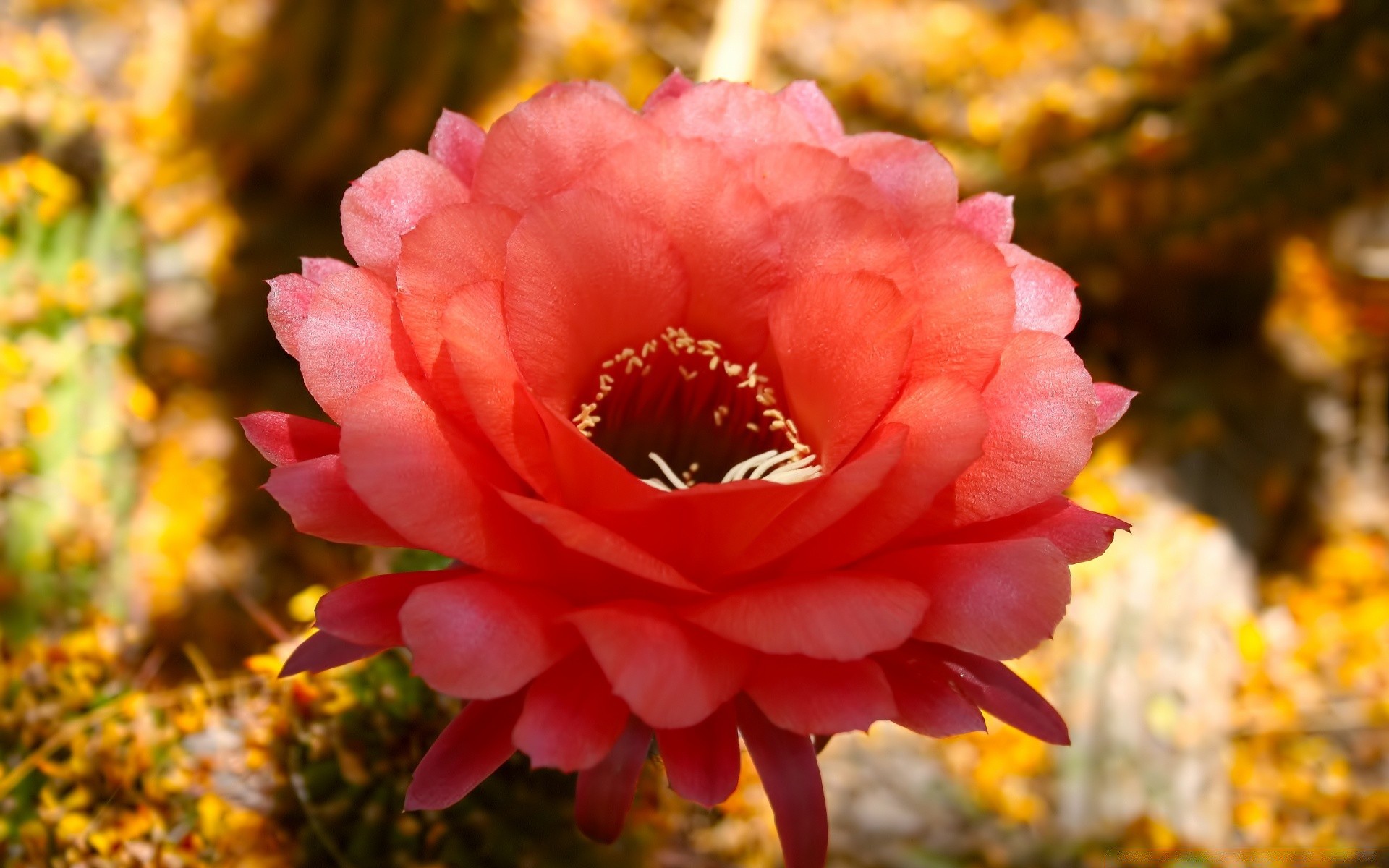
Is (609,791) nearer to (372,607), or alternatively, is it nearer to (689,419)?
(372,607)

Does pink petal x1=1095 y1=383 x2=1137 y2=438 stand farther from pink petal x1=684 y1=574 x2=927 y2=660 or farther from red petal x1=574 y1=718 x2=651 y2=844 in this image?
red petal x1=574 y1=718 x2=651 y2=844

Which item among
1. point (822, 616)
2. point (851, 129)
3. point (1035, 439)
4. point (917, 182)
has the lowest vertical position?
point (822, 616)

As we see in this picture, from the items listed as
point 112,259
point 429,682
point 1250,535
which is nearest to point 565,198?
point 429,682

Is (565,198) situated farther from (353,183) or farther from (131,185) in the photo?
(131,185)

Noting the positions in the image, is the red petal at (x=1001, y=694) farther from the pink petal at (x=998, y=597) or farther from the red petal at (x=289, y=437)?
the red petal at (x=289, y=437)

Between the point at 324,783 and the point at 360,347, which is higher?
the point at 360,347

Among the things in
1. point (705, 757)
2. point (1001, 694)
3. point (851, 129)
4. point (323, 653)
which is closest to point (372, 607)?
point (323, 653)
